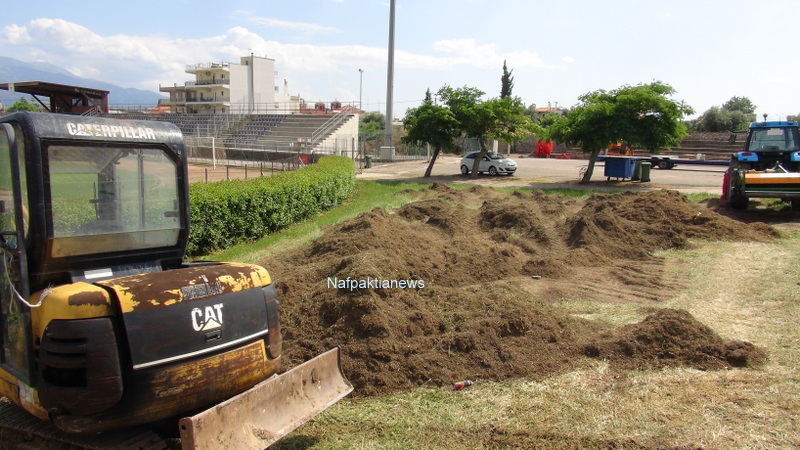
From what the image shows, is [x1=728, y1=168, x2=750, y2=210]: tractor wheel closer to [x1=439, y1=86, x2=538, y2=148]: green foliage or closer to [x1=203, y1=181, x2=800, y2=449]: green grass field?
[x1=203, y1=181, x2=800, y2=449]: green grass field

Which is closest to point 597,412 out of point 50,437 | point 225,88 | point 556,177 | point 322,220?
point 50,437

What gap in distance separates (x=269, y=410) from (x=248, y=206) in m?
10.1

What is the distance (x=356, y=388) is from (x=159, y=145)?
2881 millimetres

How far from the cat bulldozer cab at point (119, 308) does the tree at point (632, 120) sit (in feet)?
76.5

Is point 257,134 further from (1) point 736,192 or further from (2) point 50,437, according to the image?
(2) point 50,437

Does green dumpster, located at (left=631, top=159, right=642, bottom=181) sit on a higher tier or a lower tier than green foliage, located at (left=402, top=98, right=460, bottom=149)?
lower

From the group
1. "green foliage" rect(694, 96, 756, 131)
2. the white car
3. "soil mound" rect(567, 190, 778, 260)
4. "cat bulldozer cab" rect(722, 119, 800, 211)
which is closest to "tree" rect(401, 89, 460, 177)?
the white car

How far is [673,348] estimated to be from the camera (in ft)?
19.5

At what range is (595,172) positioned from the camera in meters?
34.3

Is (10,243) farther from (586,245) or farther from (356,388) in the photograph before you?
(586,245)

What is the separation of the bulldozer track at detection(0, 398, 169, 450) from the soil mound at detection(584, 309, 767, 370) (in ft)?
14.4

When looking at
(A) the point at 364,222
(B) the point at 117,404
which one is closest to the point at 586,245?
(A) the point at 364,222

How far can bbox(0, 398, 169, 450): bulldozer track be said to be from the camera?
11.4ft

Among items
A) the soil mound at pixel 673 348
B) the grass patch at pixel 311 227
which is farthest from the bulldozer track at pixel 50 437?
the grass patch at pixel 311 227
